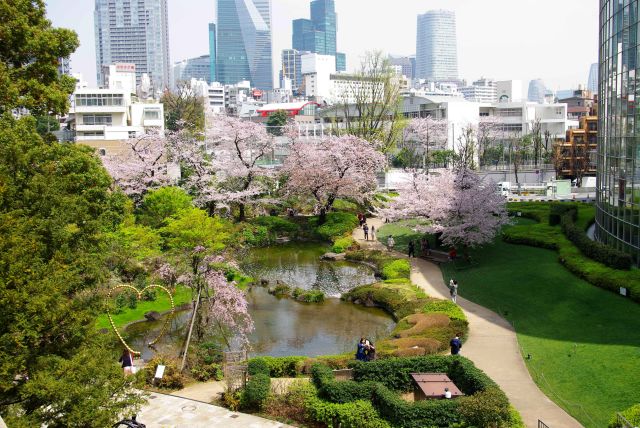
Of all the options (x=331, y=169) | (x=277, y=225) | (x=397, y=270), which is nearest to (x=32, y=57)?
(x=397, y=270)

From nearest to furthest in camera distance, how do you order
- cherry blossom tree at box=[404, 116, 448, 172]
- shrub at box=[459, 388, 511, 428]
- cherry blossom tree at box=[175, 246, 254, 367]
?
shrub at box=[459, 388, 511, 428] < cherry blossom tree at box=[175, 246, 254, 367] < cherry blossom tree at box=[404, 116, 448, 172]

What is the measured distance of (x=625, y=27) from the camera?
32.8 metres

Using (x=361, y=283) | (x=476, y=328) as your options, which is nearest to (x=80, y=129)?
(x=361, y=283)

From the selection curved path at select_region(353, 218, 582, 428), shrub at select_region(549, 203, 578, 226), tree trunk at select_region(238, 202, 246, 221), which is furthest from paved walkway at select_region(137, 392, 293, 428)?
tree trunk at select_region(238, 202, 246, 221)

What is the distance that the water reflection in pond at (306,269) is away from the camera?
39562 millimetres

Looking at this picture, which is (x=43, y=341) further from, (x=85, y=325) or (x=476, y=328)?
(x=476, y=328)

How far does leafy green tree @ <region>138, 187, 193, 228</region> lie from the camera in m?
45.1

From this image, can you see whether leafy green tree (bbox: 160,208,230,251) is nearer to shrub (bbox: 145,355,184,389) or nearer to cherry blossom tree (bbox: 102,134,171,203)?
shrub (bbox: 145,355,184,389)

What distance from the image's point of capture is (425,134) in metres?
88.6

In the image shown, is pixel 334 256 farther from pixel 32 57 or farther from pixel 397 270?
pixel 32 57

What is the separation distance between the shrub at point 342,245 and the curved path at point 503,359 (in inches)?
382

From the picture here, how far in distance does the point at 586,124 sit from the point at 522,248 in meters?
57.8

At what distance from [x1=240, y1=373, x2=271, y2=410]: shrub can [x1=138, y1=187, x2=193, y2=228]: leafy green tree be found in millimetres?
25235

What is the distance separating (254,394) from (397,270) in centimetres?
1971
